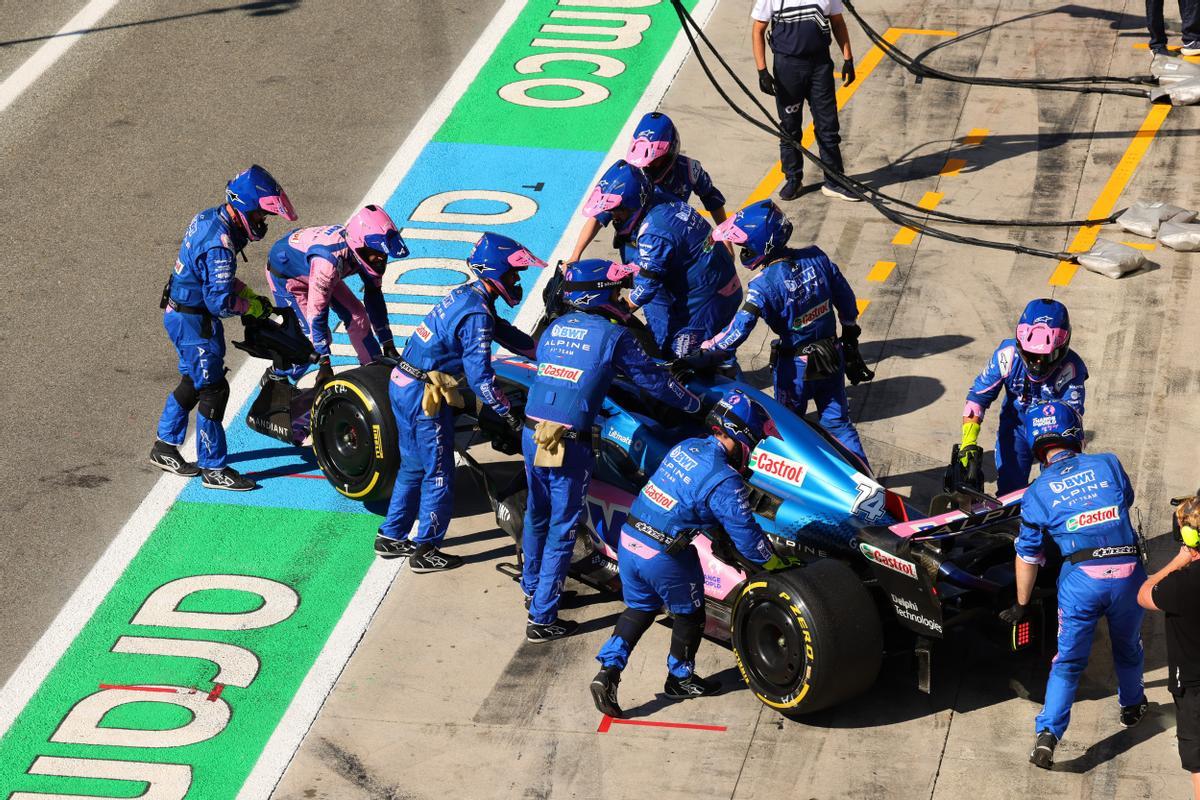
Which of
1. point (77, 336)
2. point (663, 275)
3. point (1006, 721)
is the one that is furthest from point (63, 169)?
point (1006, 721)

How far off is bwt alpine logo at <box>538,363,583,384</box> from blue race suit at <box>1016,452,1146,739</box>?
2700mm

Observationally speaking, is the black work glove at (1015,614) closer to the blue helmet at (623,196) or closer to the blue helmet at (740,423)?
the blue helmet at (740,423)

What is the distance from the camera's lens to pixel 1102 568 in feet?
27.1

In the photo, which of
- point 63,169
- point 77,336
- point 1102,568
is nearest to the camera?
point 1102,568

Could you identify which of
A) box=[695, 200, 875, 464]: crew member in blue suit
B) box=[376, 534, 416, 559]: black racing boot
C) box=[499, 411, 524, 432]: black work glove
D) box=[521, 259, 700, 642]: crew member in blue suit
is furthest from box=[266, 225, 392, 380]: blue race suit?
box=[695, 200, 875, 464]: crew member in blue suit

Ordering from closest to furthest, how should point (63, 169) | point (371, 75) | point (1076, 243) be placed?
point (1076, 243), point (63, 169), point (371, 75)

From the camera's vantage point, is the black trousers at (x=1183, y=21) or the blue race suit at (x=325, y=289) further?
the black trousers at (x=1183, y=21)

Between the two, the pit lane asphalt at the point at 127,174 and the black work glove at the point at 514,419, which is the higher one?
the black work glove at the point at 514,419

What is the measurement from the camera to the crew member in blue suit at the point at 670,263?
1138cm

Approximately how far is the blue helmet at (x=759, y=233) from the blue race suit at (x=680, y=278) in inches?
24.2

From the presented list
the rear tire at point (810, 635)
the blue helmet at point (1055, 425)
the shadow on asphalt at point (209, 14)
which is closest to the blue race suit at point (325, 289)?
the rear tire at point (810, 635)

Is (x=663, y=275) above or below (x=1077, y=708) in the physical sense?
above

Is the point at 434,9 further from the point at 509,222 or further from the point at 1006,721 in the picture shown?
the point at 1006,721

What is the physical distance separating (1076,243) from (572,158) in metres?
5.03
